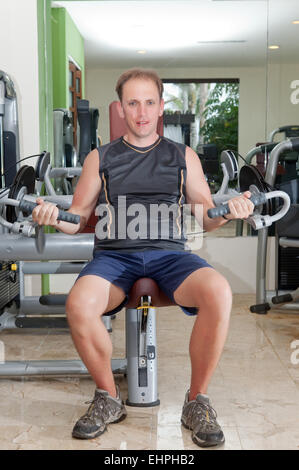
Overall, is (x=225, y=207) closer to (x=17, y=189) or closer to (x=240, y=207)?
(x=240, y=207)

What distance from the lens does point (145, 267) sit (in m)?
2.10

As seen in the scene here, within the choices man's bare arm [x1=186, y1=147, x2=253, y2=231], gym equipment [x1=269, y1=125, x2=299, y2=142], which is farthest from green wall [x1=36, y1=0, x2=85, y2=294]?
man's bare arm [x1=186, y1=147, x2=253, y2=231]

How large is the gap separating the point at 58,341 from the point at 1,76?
1434 millimetres

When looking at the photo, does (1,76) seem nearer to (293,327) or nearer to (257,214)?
(257,214)

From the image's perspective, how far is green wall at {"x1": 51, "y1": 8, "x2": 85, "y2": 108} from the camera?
4211 mm

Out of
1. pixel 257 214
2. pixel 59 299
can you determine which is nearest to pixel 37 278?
pixel 59 299

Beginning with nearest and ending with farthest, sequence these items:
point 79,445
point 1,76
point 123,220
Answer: point 79,445 → point 123,220 → point 1,76

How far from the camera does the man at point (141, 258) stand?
1940mm

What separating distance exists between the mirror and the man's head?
2.09 meters

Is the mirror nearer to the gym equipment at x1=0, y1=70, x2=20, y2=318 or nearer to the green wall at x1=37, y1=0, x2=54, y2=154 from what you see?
the green wall at x1=37, y1=0, x2=54, y2=154

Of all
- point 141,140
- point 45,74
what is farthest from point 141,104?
point 45,74

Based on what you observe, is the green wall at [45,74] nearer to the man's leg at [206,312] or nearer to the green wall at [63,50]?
the green wall at [63,50]

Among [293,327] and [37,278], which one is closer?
[293,327]

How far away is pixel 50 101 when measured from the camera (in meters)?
4.23
